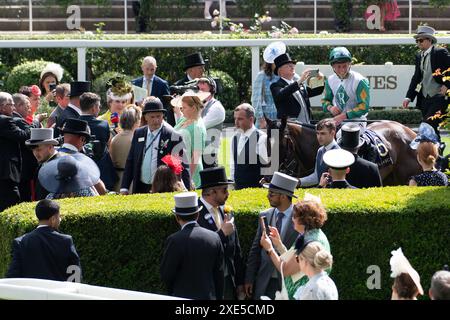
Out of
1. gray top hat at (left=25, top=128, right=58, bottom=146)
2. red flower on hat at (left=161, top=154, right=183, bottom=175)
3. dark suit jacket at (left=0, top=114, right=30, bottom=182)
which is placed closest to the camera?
red flower on hat at (left=161, top=154, right=183, bottom=175)

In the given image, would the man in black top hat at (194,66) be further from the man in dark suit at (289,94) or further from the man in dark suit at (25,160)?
the man in dark suit at (25,160)

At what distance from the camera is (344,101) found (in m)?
13.4

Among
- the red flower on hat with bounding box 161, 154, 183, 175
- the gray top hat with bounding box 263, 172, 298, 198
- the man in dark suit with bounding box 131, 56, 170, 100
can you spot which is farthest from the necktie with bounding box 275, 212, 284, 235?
the man in dark suit with bounding box 131, 56, 170, 100

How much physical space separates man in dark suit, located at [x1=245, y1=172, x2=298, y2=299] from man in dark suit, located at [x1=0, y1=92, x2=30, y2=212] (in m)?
3.59

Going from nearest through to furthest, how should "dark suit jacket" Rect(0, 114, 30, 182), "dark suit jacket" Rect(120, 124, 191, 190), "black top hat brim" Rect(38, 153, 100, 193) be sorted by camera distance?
"black top hat brim" Rect(38, 153, 100, 193) < "dark suit jacket" Rect(120, 124, 191, 190) < "dark suit jacket" Rect(0, 114, 30, 182)

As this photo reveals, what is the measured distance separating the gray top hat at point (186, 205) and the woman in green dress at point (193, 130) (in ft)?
11.0

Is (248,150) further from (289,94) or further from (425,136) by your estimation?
(425,136)

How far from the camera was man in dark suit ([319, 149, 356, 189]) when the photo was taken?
33.0ft

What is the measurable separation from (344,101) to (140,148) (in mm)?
2967

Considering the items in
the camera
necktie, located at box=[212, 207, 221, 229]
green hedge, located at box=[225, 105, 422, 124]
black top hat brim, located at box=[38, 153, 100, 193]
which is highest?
the camera

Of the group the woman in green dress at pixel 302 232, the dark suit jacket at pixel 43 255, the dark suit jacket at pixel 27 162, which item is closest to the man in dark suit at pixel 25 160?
the dark suit jacket at pixel 27 162

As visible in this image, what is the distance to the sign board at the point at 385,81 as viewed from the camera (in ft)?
58.1

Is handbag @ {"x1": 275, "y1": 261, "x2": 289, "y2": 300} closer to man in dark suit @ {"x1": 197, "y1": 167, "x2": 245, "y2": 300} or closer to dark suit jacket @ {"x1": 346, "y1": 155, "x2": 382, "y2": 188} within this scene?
man in dark suit @ {"x1": 197, "y1": 167, "x2": 245, "y2": 300}

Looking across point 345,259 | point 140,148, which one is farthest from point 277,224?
point 140,148
